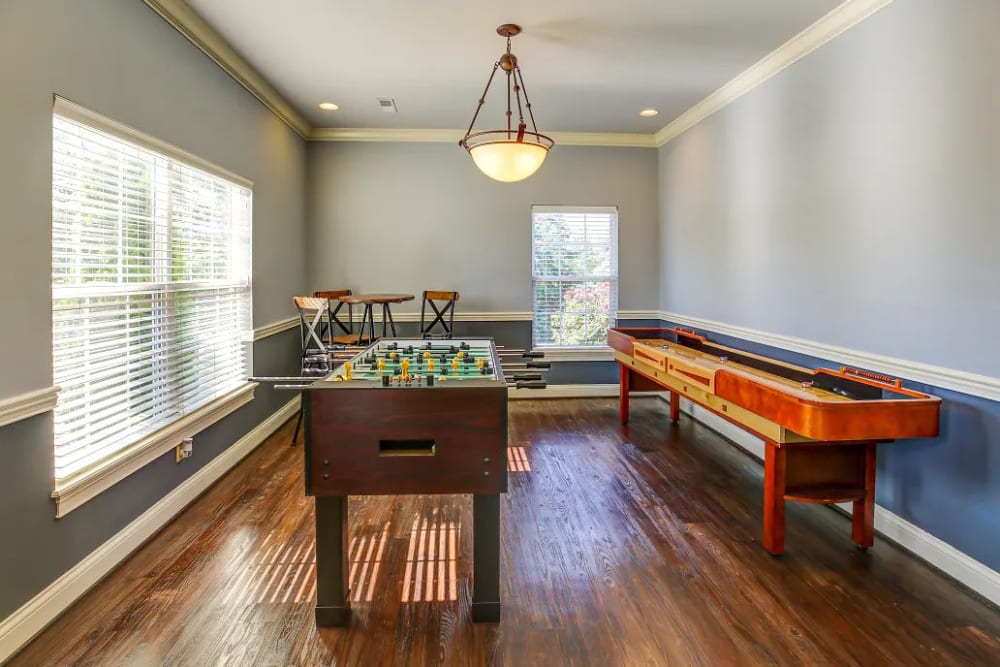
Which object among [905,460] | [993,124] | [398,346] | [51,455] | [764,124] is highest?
[764,124]

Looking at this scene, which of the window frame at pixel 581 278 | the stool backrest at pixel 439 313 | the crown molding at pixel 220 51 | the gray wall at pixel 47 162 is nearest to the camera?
the gray wall at pixel 47 162

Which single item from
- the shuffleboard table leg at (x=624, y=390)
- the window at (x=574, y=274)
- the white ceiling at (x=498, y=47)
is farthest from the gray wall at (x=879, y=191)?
the window at (x=574, y=274)

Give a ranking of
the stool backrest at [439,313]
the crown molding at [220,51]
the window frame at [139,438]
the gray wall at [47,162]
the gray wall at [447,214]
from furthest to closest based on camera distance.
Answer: the gray wall at [447,214] < the stool backrest at [439,313] < the crown molding at [220,51] < the window frame at [139,438] < the gray wall at [47,162]

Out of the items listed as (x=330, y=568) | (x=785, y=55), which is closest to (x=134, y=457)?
(x=330, y=568)

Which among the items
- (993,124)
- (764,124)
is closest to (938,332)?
(993,124)

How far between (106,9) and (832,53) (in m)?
3.69

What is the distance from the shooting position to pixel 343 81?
167 inches

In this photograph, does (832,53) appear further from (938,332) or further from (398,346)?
(398,346)

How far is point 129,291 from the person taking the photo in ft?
8.87

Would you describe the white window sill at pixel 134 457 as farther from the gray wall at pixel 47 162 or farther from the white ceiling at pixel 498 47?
the white ceiling at pixel 498 47

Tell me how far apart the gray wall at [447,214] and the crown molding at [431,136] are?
0.22ft

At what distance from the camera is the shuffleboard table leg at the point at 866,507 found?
8.72 feet

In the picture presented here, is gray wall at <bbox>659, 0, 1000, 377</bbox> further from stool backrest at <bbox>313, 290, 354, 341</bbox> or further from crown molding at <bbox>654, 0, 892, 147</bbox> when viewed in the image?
stool backrest at <bbox>313, 290, 354, 341</bbox>

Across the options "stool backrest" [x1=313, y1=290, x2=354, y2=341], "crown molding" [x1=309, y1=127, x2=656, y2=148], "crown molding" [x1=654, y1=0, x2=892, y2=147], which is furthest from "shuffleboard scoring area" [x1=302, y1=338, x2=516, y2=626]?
"crown molding" [x1=309, y1=127, x2=656, y2=148]
